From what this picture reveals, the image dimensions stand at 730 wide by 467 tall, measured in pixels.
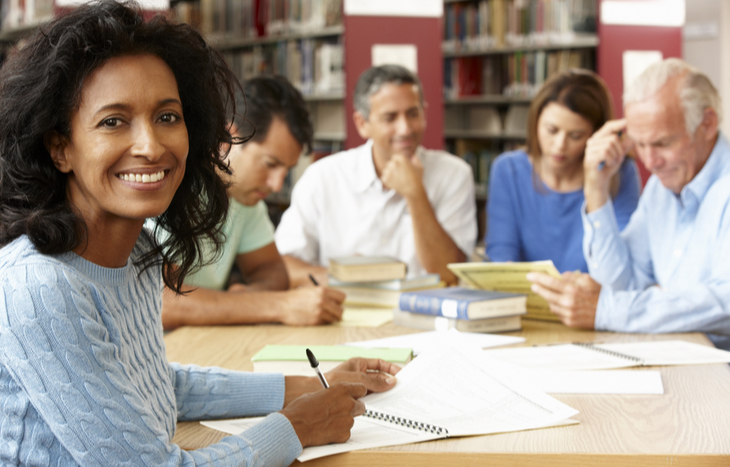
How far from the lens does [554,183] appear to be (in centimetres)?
248

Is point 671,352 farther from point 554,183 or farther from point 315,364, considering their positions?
point 554,183

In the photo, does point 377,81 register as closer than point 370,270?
No

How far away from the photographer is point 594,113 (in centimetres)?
236

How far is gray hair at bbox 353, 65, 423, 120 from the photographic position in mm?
2482

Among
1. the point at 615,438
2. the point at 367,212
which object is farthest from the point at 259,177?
the point at 615,438

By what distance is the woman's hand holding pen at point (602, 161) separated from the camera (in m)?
1.97

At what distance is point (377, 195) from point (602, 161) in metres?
0.84

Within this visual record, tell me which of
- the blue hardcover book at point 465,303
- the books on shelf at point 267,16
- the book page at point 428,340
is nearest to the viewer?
the book page at point 428,340

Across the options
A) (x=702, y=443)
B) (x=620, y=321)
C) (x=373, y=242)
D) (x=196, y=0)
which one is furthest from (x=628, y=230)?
(x=196, y=0)

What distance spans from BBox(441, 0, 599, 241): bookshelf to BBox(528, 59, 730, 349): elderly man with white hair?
8.77 feet

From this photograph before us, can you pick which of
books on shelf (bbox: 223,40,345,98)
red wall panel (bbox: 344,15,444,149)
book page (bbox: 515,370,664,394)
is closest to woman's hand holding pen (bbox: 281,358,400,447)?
book page (bbox: 515,370,664,394)

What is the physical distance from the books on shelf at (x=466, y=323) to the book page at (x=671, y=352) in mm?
221

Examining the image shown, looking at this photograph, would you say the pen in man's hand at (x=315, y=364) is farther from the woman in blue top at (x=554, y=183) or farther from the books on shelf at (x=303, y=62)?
the books on shelf at (x=303, y=62)

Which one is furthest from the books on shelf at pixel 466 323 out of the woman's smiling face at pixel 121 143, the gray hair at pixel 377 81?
the gray hair at pixel 377 81
